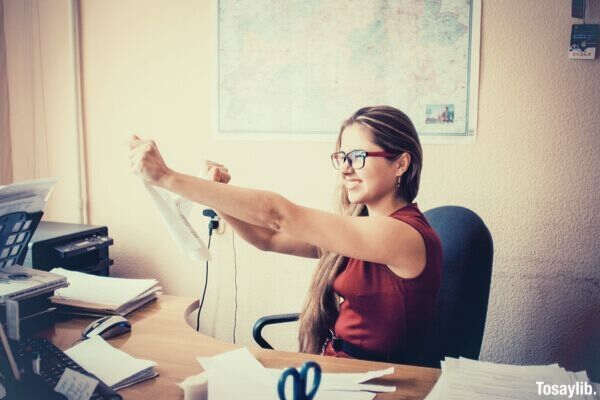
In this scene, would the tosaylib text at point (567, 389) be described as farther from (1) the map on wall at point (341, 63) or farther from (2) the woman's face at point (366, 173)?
(1) the map on wall at point (341, 63)

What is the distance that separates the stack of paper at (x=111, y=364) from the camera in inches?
42.8

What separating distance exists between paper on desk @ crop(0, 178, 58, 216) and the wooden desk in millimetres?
378

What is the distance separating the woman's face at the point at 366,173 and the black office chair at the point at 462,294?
0.25 metres

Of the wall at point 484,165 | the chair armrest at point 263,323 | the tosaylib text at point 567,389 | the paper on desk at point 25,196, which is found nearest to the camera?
the tosaylib text at point 567,389

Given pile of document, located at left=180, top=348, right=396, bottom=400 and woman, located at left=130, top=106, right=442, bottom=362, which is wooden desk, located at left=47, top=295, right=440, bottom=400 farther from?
woman, located at left=130, top=106, right=442, bottom=362

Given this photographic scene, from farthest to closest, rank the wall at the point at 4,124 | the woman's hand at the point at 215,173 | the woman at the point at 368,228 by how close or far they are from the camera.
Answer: the wall at the point at 4,124, the woman's hand at the point at 215,173, the woman at the point at 368,228

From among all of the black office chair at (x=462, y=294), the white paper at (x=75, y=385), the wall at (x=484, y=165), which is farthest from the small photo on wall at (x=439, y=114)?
the white paper at (x=75, y=385)

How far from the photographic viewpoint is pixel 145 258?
8.11 ft

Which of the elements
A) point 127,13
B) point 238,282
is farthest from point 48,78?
point 238,282

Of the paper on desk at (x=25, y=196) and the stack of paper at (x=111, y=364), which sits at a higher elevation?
the paper on desk at (x=25, y=196)

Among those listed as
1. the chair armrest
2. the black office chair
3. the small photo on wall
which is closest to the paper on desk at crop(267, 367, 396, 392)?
the black office chair

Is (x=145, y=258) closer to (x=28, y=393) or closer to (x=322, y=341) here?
(x=322, y=341)

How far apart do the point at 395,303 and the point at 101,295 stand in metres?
0.97

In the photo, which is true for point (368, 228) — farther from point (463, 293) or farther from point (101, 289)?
point (101, 289)
